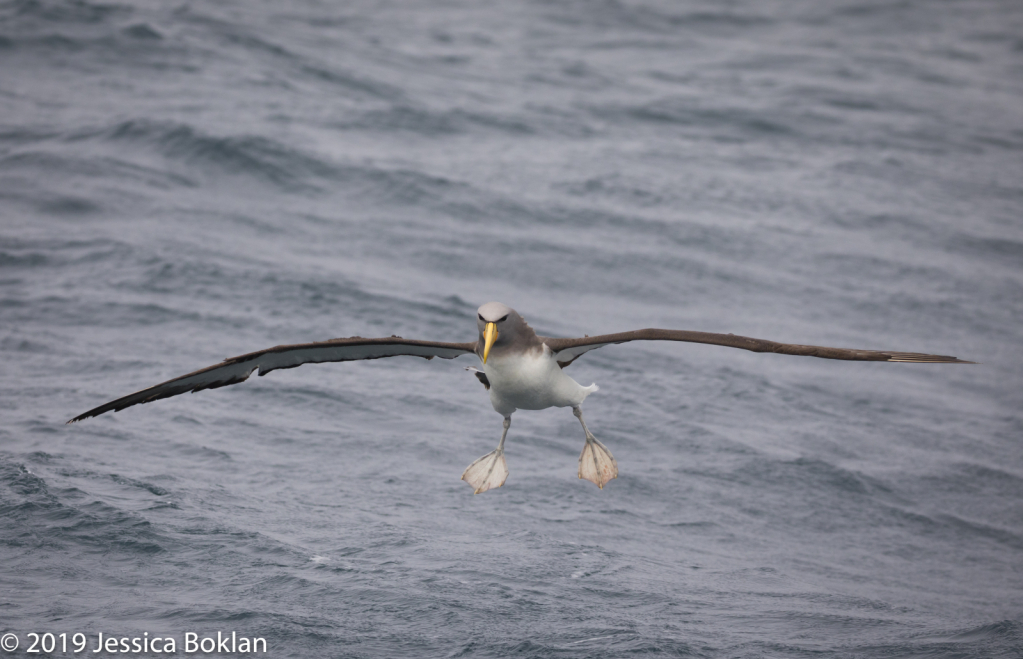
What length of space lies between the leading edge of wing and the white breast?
402 mm

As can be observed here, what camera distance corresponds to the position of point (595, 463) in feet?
38.4

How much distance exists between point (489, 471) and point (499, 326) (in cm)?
241

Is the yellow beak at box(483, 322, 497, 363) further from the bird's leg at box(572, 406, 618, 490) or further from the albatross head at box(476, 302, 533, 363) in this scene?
the bird's leg at box(572, 406, 618, 490)

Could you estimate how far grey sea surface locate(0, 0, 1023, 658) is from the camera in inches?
444

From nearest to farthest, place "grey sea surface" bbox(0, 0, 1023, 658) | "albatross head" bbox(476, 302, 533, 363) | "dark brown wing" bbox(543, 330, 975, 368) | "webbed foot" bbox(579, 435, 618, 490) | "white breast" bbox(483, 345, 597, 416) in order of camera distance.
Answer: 1. "dark brown wing" bbox(543, 330, 975, 368)
2. "albatross head" bbox(476, 302, 533, 363)
3. "white breast" bbox(483, 345, 597, 416)
4. "grey sea surface" bbox(0, 0, 1023, 658)
5. "webbed foot" bbox(579, 435, 618, 490)

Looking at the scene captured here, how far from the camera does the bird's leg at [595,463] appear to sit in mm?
11547

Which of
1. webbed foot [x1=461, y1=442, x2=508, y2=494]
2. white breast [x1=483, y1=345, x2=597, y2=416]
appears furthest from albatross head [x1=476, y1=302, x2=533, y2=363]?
webbed foot [x1=461, y1=442, x2=508, y2=494]

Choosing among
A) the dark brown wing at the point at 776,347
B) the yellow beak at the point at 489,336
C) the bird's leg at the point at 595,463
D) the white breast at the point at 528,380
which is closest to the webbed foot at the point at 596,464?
the bird's leg at the point at 595,463

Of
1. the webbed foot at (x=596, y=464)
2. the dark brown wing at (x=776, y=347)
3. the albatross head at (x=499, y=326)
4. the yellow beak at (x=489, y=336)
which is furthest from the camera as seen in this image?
the webbed foot at (x=596, y=464)

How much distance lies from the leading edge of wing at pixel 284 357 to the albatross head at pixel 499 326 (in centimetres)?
55

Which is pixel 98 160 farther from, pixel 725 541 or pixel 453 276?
pixel 725 541

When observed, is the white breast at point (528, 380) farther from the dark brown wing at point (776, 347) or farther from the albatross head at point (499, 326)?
the dark brown wing at point (776, 347)

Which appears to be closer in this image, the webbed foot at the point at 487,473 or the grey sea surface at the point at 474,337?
the grey sea surface at the point at 474,337

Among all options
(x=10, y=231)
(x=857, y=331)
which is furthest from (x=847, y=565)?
(x=10, y=231)
